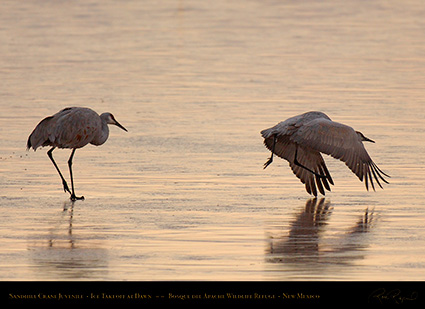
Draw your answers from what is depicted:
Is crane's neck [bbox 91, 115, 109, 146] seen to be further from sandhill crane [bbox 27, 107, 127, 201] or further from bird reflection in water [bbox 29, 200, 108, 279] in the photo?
bird reflection in water [bbox 29, 200, 108, 279]

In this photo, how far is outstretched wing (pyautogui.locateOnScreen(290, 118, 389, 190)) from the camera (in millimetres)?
13297

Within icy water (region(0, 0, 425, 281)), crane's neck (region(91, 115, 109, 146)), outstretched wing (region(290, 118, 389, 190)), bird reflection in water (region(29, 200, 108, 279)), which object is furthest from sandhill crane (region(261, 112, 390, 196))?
bird reflection in water (region(29, 200, 108, 279))

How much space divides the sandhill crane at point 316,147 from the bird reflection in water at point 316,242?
0.91 metres

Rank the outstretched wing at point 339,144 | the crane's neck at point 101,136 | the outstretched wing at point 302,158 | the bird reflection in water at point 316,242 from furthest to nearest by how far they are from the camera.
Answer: the crane's neck at point 101,136 → the outstretched wing at point 302,158 → the outstretched wing at point 339,144 → the bird reflection in water at point 316,242

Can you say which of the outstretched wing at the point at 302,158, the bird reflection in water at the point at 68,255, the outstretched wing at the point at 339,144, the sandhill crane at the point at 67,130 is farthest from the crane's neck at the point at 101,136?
the bird reflection in water at the point at 68,255

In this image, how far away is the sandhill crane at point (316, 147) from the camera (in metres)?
13.3

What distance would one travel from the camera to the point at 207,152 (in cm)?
1577

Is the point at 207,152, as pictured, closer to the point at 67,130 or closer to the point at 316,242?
the point at 67,130

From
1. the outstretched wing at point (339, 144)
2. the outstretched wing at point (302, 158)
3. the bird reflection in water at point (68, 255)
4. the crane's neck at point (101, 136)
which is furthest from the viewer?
the crane's neck at point (101, 136)

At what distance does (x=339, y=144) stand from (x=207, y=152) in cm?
282

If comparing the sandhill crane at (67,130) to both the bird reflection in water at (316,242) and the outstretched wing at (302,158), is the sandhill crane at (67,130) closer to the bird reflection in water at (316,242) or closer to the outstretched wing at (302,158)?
the outstretched wing at (302,158)

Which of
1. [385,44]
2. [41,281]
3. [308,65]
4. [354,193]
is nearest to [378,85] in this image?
[308,65]

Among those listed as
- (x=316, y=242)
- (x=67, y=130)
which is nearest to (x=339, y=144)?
(x=316, y=242)

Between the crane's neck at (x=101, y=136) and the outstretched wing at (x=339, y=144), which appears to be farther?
the crane's neck at (x=101, y=136)
